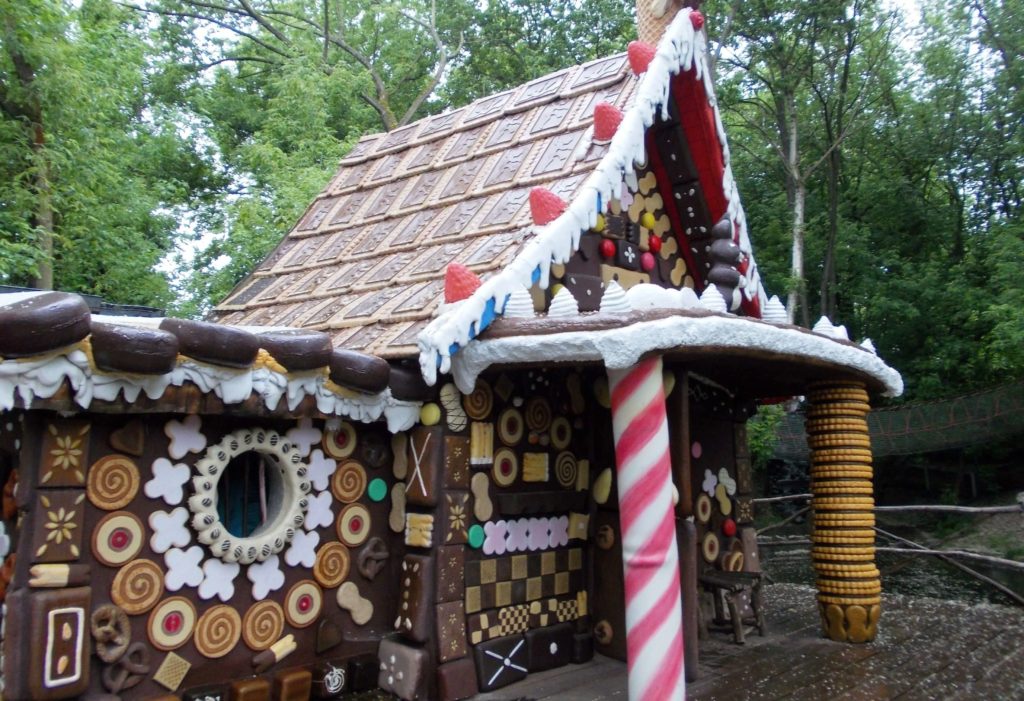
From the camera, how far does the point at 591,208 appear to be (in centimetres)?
521

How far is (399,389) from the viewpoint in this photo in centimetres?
487

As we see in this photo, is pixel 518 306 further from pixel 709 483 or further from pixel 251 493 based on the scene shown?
pixel 709 483

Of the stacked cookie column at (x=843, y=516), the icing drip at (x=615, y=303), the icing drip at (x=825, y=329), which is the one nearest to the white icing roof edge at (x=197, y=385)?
the icing drip at (x=615, y=303)

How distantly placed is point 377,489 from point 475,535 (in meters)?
0.65

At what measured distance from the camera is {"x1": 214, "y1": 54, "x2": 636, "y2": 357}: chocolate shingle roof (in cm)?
546

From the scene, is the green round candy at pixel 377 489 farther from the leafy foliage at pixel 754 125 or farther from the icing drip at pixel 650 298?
the leafy foliage at pixel 754 125

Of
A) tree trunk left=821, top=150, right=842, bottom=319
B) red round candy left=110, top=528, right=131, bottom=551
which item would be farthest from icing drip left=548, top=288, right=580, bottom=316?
tree trunk left=821, top=150, right=842, bottom=319

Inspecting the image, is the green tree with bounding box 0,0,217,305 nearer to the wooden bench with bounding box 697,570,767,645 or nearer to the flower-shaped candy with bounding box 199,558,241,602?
the flower-shaped candy with bounding box 199,558,241,602


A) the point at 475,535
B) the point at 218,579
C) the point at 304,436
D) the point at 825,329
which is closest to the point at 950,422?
the point at 825,329

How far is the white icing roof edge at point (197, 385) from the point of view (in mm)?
3447

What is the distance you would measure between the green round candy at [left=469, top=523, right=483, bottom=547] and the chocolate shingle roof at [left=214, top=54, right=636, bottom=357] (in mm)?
1124

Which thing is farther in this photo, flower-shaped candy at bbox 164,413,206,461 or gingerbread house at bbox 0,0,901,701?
flower-shaped candy at bbox 164,413,206,461

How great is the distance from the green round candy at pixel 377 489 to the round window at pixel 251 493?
1.60 ft

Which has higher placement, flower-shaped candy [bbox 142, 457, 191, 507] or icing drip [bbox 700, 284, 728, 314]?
icing drip [bbox 700, 284, 728, 314]
